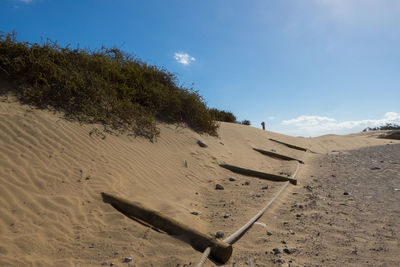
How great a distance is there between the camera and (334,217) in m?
3.36

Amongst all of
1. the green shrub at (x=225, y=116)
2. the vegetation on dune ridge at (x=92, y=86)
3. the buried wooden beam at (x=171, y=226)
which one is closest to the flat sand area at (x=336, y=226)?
the buried wooden beam at (x=171, y=226)

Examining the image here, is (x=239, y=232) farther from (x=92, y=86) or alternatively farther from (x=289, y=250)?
(x=92, y=86)

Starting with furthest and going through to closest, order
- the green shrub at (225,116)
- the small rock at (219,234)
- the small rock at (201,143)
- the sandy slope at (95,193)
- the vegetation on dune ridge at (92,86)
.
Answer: the green shrub at (225,116) < the small rock at (201,143) < the vegetation on dune ridge at (92,86) < the small rock at (219,234) < the sandy slope at (95,193)

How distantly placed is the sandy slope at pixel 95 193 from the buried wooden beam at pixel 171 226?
11cm

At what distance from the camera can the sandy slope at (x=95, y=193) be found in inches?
97.0

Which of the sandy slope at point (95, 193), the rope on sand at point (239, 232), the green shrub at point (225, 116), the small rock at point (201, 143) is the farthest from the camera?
the green shrub at point (225, 116)

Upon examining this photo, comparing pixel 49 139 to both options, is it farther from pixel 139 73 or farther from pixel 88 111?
pixel 139 73

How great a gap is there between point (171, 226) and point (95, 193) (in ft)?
5.13

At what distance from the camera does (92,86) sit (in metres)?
6.00

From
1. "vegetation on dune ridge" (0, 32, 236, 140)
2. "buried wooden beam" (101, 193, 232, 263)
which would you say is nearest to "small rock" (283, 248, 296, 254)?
"buried wooden beam" (101, 193, 232, 263)

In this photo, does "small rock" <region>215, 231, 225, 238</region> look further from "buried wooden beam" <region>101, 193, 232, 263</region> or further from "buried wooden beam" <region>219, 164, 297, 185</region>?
"buried wooden beam" <region>219, 164, 297, 185</region>

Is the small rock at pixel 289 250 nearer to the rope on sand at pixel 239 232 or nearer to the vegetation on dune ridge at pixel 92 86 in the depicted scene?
the rope on sand at pixel 239 232

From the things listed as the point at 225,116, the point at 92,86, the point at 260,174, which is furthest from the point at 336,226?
the point at 225,116

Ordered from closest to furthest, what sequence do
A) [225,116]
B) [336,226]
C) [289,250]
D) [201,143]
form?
[289,250], [336,226], [201,143], [225,116]
